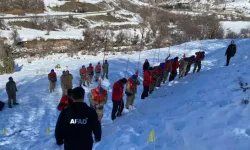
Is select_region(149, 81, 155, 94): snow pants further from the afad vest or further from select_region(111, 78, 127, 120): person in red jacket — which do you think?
the afad vest

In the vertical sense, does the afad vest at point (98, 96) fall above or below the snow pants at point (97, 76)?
above

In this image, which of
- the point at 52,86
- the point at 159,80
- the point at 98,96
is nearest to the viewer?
the point at 98,96

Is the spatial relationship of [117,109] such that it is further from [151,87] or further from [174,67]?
[174,67]

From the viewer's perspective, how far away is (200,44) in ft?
121

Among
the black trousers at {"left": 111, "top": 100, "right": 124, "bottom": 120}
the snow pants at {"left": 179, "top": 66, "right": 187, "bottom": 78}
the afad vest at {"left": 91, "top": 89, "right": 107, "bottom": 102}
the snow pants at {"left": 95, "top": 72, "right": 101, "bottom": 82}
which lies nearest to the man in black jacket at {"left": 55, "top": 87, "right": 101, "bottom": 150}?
the afad vest at {"left": 91, "top": 89, "right": 107, "bottom": 102}

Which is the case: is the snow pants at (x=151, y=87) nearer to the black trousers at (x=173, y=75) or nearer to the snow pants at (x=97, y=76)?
the black trousers at (x=173, y=75)

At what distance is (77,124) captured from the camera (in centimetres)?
473

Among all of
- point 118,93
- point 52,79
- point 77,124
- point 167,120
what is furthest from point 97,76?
point 77,124

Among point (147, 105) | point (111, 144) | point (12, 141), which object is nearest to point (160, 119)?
point (111, 144)

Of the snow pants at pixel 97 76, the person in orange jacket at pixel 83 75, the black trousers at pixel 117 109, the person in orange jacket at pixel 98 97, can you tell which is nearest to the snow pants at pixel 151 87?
the black trousers at pixel 117 109

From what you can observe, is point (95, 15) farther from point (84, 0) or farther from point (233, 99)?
point (233, 99)

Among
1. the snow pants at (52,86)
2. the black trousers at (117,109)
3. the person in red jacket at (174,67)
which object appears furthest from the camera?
the snow pants at (52,86)

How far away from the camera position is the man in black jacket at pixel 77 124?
4738 millimetres

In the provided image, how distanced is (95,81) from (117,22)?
54.6 meters
